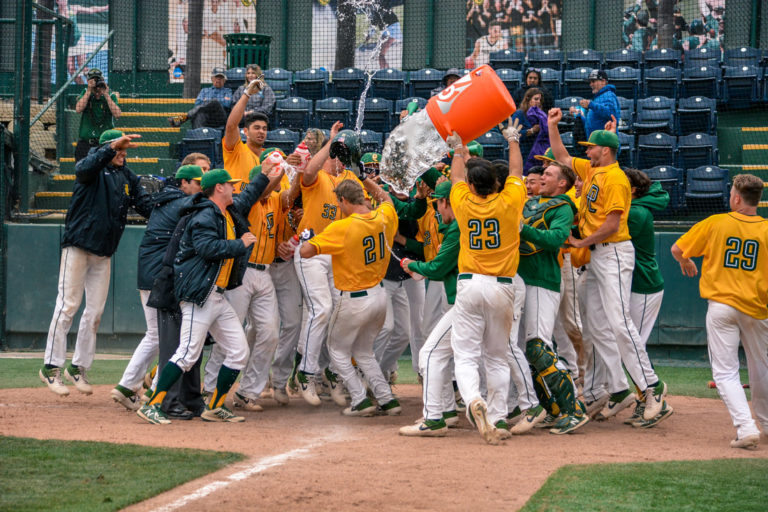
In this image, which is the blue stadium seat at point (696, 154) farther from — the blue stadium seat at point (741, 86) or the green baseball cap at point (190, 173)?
the green baseball cap at point (190, 173)

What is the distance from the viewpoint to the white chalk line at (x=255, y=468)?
15.0 ft

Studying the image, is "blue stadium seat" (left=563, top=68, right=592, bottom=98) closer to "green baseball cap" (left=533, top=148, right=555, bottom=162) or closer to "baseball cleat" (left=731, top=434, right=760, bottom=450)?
"green baseball cap" (left=533, top=148, right=555, bottom=162)

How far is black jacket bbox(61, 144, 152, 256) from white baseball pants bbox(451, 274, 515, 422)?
3269 millimetres

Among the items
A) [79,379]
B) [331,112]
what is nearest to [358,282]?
[79,379]

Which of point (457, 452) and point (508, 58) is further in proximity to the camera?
point (508, 58)

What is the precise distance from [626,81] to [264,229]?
9.53 m

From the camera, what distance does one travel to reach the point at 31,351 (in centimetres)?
1216

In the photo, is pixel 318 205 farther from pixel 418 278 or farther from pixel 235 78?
pixel 235 78

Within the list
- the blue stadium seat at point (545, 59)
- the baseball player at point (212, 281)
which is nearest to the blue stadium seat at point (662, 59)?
the blue stadium seat at point (545, 59)

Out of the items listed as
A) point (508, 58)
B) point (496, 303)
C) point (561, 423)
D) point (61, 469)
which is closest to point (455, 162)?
point (496, 303)

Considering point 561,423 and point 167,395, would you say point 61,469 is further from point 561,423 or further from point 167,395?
point 561,423

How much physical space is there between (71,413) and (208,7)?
1432 cm

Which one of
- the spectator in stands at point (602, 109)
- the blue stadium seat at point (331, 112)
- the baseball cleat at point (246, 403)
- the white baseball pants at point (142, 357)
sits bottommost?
the baseball cleat at point (246, 403)

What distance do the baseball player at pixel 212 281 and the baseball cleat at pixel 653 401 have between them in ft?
10.2
